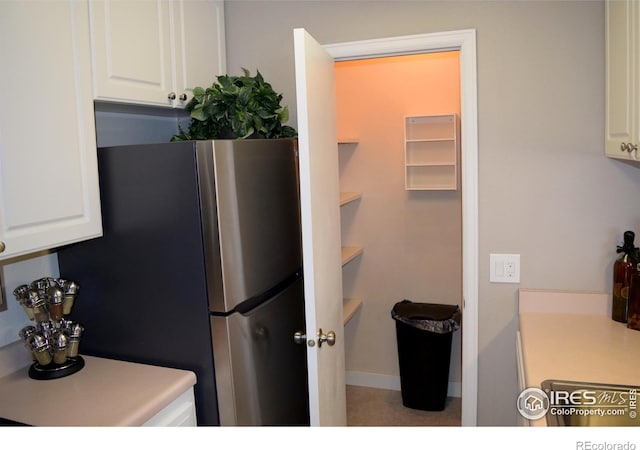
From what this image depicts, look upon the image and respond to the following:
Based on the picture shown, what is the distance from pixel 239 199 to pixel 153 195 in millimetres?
280

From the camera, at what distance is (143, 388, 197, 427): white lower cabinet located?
160 centimetres

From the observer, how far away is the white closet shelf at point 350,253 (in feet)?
10.2

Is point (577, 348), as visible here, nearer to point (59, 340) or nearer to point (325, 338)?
point (325, 338)

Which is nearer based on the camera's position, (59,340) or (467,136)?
(59,340)

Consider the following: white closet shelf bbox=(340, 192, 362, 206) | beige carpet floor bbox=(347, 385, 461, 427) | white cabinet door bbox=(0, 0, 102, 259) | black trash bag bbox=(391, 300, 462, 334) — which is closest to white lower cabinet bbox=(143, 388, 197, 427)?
white cabinet door bbox=(0, 0, 102, 259)

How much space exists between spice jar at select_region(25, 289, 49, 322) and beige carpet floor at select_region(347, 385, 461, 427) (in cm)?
181

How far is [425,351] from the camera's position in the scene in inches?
125

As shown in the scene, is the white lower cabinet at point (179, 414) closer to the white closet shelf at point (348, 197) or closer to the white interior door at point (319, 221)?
the white interior door at point (319, 221)

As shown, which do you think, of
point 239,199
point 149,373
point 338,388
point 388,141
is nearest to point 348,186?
point 388,141

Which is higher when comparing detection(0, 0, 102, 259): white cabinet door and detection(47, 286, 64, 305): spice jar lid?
detection(0, 0, 102, 259): white cabinet door

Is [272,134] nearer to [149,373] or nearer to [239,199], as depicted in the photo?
[239,199]

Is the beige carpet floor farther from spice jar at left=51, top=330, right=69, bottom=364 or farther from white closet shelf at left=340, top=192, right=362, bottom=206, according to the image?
spice jar at left=51, top=330, right=69, bottom=364

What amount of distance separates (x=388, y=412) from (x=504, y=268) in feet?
4.77

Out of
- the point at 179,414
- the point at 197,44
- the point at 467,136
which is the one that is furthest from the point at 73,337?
the point at 467,136
